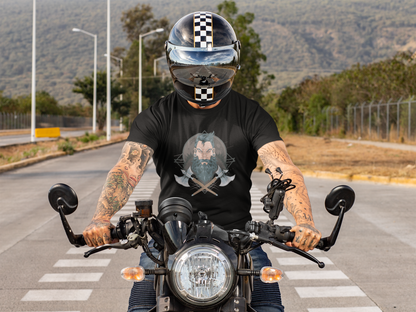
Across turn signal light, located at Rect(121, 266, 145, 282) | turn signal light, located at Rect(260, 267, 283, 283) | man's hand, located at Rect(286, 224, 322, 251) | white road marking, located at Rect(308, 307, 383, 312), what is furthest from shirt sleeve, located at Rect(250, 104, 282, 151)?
white road marking, located at Rect(308, 307, 383, 312)

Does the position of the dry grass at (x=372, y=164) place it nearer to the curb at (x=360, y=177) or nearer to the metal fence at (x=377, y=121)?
the curb at (x=360, y=177)

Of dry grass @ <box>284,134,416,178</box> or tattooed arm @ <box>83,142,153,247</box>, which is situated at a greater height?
tattooed arm @ <box>83,142,153,247</box>

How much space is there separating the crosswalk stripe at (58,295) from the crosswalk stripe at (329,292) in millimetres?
2041

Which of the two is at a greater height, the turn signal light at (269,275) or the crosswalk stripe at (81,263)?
the turn signal light at (269,275)

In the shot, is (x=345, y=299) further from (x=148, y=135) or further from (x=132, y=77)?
(x=132, y=77)

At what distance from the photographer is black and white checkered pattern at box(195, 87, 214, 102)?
2955 mm

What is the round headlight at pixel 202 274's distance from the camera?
212cm

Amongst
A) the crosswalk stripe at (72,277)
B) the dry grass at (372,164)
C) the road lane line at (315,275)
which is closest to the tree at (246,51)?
the dry grass at (372,164)

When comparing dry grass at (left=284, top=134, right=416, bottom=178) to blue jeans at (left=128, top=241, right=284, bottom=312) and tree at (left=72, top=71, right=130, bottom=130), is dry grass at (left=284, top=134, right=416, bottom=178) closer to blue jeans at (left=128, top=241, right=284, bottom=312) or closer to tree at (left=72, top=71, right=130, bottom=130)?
blue jeans at (left=128, top=241, right=284, bottom=312)

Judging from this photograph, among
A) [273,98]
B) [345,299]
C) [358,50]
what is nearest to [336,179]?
[345,299]

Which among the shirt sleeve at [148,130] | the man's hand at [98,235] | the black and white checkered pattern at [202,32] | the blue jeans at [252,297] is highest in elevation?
the black and white checkered pattern at [202,32]

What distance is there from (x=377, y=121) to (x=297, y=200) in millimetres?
36376

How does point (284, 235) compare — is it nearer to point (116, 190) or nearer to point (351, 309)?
point (116, 190)

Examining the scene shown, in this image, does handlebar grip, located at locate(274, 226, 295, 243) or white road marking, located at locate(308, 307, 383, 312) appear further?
white road marking, located at locate(308, 307, 383, 312)
